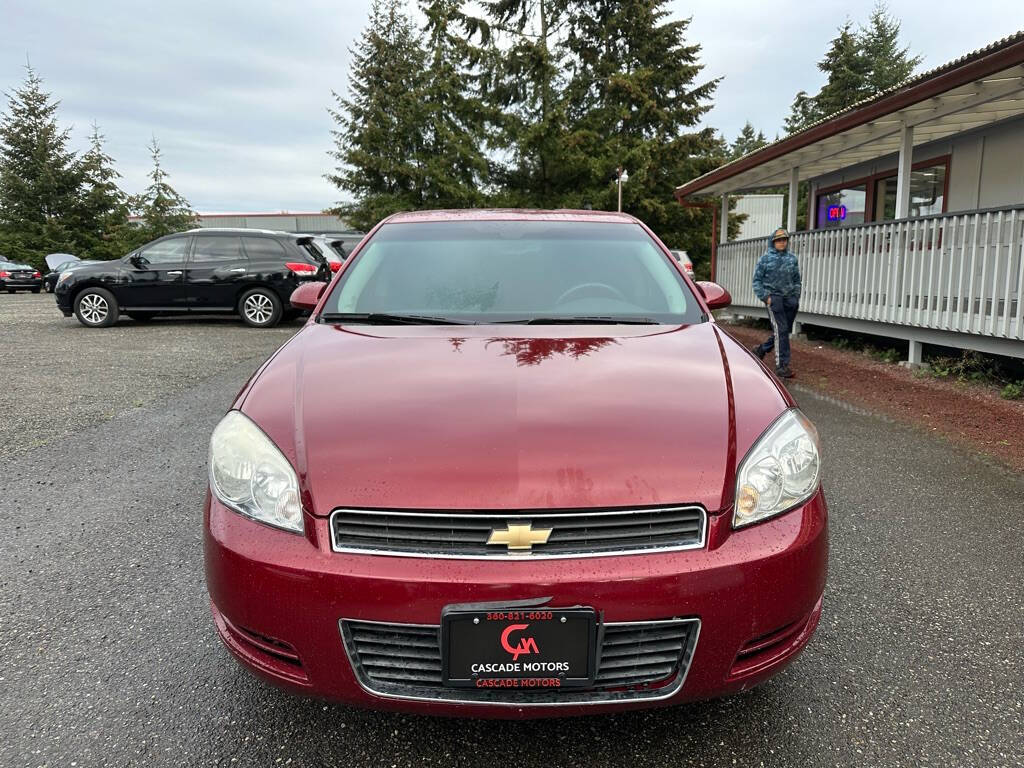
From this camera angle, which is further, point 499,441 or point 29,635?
point 29,635

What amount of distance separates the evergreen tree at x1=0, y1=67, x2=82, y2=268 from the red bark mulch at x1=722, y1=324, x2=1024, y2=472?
112 ft

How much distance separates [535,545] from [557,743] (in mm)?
690

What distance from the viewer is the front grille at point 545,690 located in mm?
1617

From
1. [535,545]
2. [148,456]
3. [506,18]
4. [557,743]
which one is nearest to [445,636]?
[535,545]

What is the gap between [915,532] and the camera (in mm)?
3508

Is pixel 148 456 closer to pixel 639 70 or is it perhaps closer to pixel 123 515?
pixel 123 515

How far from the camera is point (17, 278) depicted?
25922mm

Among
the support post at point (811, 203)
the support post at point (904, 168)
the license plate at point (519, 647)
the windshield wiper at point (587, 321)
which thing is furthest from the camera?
the support post at point (811, 203)

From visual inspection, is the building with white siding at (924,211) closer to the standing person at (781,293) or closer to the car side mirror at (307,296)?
the standing person at (781,293)

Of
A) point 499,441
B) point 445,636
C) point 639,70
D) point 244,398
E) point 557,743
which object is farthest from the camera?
point 639,70

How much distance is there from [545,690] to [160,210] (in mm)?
29165

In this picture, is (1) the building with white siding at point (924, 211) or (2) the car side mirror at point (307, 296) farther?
(1) the building with white siding at point (924, 211)

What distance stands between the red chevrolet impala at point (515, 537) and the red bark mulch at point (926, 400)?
2902 mm

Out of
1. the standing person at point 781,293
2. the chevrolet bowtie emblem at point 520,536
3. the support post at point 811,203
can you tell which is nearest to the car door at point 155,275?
the standing person at point 781,293
